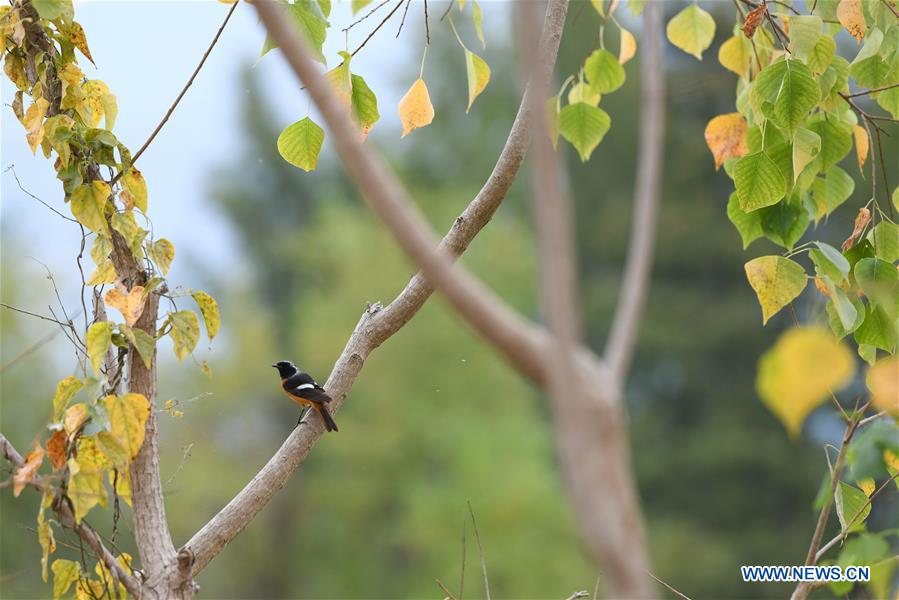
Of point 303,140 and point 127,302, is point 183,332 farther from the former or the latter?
point 303,140

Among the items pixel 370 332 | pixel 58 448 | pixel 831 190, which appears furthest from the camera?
pixel 831 190

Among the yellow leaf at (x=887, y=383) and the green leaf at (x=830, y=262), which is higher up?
the green leaf at (x=830, y=262)

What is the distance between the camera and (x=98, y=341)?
5.50 feet

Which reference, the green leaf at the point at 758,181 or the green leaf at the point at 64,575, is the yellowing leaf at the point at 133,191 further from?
the green leaf at the point at 758,181

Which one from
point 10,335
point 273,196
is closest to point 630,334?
point 10,335

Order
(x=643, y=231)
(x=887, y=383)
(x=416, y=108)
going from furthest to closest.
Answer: (x=416, y=108) → (x=887, y=383) → (x=643, y=231)

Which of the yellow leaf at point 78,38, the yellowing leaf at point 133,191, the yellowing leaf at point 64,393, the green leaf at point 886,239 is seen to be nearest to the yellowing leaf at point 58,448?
the yellowing leaf at point 64,393

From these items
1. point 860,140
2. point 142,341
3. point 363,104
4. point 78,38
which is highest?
point 78,38

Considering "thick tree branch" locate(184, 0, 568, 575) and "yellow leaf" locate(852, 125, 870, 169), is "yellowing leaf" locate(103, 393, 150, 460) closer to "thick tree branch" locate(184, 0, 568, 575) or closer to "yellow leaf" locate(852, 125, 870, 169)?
"thick tree branch" locate(184, 0, 568, 575)

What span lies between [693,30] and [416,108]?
842 mm

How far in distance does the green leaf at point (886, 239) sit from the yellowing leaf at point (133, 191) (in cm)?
147

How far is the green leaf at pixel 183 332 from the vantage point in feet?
6.05

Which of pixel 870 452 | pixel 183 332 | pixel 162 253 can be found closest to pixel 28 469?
pixel 183 332

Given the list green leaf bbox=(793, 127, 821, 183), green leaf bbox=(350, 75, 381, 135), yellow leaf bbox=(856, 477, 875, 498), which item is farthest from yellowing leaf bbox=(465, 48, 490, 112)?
yellow leaf bbox=(856, 477, 875, 498)
